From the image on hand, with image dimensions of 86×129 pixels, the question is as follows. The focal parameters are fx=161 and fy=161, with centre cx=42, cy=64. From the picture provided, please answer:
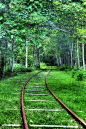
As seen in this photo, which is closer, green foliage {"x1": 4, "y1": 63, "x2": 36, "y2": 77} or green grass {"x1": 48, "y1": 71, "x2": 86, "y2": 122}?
green grass {"x1": 48, "y1": 71, "x2": 86, "y2": 122}

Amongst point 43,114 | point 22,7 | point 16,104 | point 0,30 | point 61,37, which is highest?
point 22,7

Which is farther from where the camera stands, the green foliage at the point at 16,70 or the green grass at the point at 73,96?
the green foliage at the point at 16,70

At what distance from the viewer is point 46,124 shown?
4746 millimetres

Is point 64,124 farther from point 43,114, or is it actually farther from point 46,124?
point 43,114

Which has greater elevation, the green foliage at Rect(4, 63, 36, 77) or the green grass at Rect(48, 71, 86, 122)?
the green grass at Rect(48, 71, 86, 122)

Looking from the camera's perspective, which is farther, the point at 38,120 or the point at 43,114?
the point at 43,114

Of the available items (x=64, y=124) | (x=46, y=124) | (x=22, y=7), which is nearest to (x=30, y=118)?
(x=46, y=124)

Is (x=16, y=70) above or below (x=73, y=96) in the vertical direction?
A: below

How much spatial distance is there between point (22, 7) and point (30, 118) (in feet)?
25.6

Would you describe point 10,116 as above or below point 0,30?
below

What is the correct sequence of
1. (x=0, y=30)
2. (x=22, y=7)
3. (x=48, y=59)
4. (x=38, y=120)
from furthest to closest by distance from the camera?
(x=48, y=59) → (x=22, y=7) → (x=0, y=30) → (x=38, y=120)

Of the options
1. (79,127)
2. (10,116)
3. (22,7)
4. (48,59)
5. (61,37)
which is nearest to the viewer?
(79,127)

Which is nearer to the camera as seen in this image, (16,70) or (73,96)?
(73,96)

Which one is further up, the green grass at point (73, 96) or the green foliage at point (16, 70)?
the green grass at point (73, 96)
